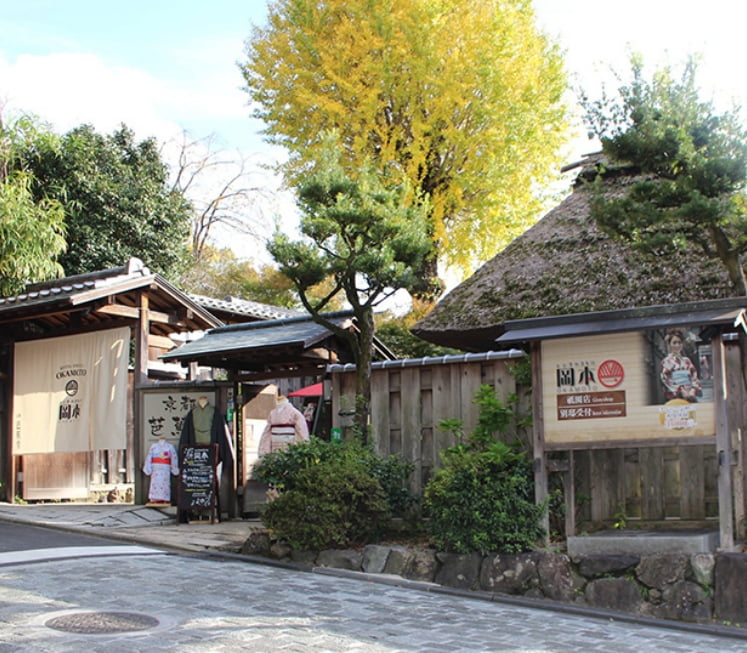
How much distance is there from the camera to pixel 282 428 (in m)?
12.6

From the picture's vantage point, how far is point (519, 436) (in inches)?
375

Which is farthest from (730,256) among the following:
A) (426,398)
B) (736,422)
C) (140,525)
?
(140,525)

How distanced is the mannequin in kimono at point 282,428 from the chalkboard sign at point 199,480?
88cm

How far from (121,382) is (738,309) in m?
10.3

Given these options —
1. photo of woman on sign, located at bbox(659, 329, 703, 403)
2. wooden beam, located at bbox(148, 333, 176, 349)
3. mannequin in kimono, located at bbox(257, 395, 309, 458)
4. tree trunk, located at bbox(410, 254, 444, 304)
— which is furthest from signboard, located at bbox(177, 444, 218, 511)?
tree trunk, located at bbox(410, 254, 444, 304)

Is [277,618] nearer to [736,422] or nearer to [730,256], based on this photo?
[736,422]

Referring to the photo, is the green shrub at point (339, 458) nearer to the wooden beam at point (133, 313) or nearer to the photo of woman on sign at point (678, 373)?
the photo of woman on sign at point (678, 373)

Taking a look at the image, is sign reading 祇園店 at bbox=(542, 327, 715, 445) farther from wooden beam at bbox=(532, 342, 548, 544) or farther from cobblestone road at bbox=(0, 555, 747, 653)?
cobblestone road at bbox=(0, 555, 747, 653)

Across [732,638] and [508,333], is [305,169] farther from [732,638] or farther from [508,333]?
[732,638]

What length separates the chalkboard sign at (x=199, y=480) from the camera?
1288 centimetres

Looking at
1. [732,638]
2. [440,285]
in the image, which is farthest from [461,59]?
[732,638]

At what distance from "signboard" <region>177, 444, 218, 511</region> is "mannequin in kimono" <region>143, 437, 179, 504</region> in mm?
917

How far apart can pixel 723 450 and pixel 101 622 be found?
17.6 ft

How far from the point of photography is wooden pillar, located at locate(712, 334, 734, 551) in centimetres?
770
